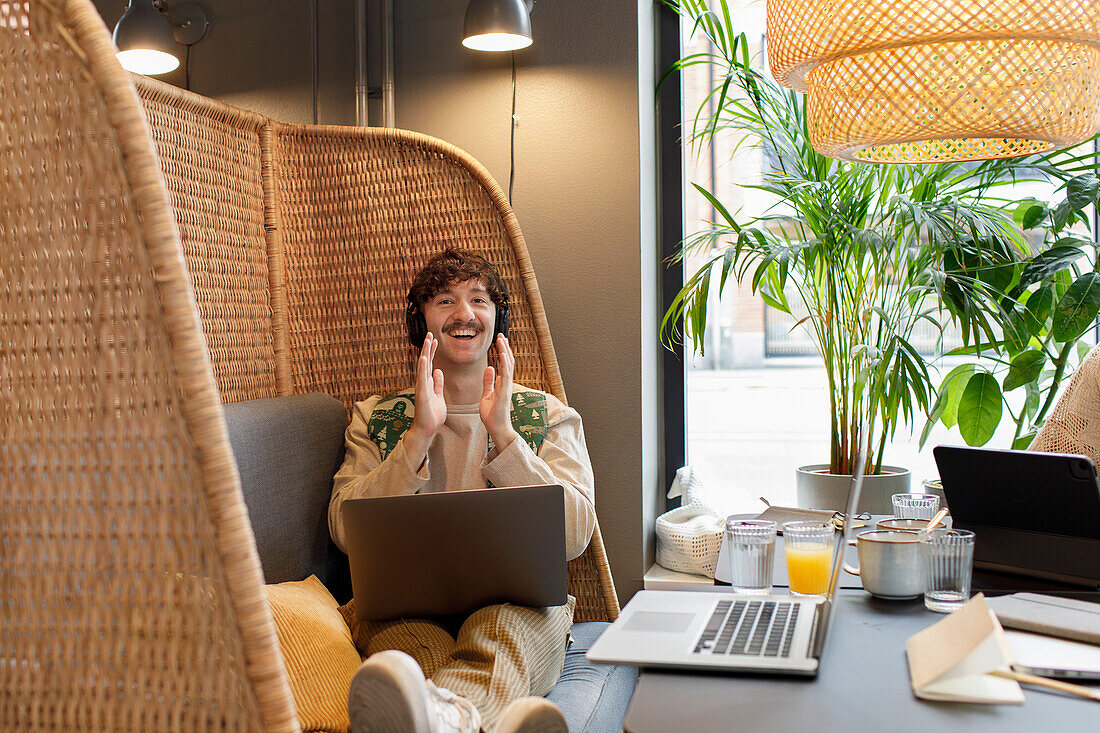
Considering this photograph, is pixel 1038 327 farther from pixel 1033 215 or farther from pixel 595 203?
pixel 595 203

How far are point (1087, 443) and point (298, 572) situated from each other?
1.56 m

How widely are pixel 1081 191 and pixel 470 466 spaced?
5.39 feet

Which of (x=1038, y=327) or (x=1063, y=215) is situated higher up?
(x=1063, y=215)

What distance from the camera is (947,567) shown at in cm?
118

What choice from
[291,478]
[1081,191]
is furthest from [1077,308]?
[291,478]

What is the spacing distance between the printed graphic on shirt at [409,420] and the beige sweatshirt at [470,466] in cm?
2

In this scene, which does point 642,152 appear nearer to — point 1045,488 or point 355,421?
point 355,421

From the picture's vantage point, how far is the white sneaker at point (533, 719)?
1187mm

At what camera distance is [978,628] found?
906 millimetres

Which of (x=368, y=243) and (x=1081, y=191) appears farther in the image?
(x=368, y=243)

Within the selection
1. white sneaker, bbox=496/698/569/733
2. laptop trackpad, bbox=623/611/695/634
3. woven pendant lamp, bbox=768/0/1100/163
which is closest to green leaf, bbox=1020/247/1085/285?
woven pendant lamp, bbox=768/0/1100/163

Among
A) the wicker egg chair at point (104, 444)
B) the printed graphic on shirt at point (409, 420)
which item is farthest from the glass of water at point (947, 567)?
the printed graphic on shirt at point (409, 420)

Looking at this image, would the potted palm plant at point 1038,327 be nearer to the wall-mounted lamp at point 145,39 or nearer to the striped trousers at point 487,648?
the striped trousers at point 487,648

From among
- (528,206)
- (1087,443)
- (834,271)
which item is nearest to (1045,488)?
(1087,443)
